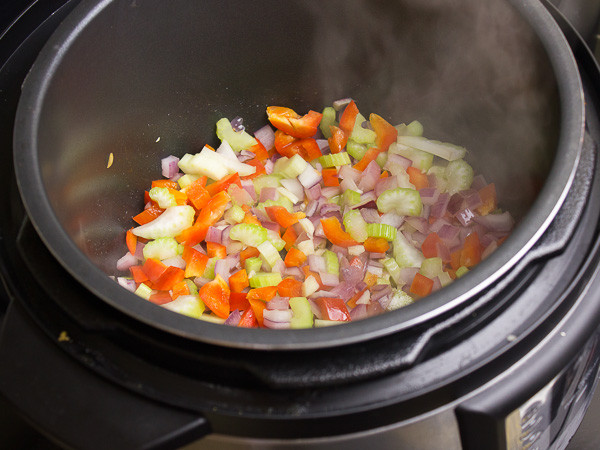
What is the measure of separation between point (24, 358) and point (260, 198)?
34.9 inches

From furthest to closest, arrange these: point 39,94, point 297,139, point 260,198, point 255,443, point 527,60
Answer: point 297,139, point 260,198, point 527,60, point 39,94, point 255,443

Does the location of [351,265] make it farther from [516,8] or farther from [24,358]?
[24,358]

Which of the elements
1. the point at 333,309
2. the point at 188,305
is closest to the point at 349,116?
the point at 333,309

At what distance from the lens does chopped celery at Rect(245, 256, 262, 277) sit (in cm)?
149

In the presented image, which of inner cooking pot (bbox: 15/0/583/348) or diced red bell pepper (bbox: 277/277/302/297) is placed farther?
diced red bell pepper (bbox: 277/277/302/297)

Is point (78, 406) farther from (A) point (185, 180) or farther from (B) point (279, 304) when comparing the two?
(A) point (185, 180)

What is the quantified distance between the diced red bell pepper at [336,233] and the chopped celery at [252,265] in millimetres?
196

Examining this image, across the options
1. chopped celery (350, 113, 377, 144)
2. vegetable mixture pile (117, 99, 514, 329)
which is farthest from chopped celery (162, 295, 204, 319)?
chopped celery (350, 113, 377, 144)

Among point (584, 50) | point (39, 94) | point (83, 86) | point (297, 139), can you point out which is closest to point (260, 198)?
point (297, 139)

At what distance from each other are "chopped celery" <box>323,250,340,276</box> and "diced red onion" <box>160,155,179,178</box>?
493 millimetres

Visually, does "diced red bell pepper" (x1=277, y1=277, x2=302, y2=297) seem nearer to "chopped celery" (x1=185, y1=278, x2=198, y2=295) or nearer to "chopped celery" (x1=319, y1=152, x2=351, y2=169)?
"chopped celery" (x1=185, y1=278, x2=198, y2=295)

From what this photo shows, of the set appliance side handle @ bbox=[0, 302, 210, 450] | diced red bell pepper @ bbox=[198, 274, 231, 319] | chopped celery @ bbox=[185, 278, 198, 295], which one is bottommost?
chopped celery @ bbox=[185, 278, 198, 295]

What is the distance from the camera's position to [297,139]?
1.78 meters

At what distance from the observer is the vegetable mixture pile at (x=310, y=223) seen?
143 cm
